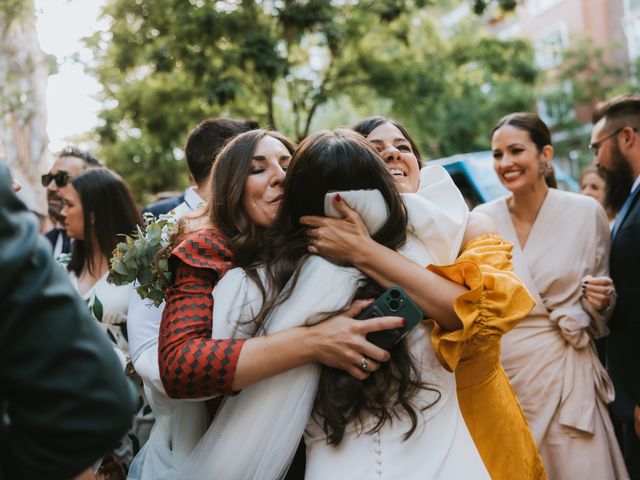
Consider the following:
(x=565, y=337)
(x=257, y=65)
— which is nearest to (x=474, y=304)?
(x=565, y=337)

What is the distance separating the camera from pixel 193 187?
13.2ft

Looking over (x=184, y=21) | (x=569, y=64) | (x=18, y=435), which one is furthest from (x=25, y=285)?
(x=569, y=64)

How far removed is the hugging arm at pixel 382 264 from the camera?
7.05 ft

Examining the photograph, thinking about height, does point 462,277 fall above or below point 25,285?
below

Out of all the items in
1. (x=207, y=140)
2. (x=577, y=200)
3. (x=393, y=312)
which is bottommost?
(x=577, y=200)

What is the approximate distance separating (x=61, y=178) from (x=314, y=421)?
138 inches

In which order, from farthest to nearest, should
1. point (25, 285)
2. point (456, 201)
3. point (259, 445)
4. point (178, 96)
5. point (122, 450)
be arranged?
point (178, 96)
point (122, 450)
point (456, 201)
point (259, 445)
point (25, 285)

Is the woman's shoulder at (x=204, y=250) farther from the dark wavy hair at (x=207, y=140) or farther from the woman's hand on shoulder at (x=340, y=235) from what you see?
the dark wavy hair at (x=207, y=140)

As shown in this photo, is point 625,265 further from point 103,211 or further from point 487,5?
point 487,5

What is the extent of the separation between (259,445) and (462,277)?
869 millimetres

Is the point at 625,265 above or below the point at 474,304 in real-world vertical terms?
below

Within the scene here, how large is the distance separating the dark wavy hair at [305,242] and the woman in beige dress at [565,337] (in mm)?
1912

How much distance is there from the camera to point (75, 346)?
3.58 ft

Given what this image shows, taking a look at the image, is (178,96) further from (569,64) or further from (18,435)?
(569,64)
